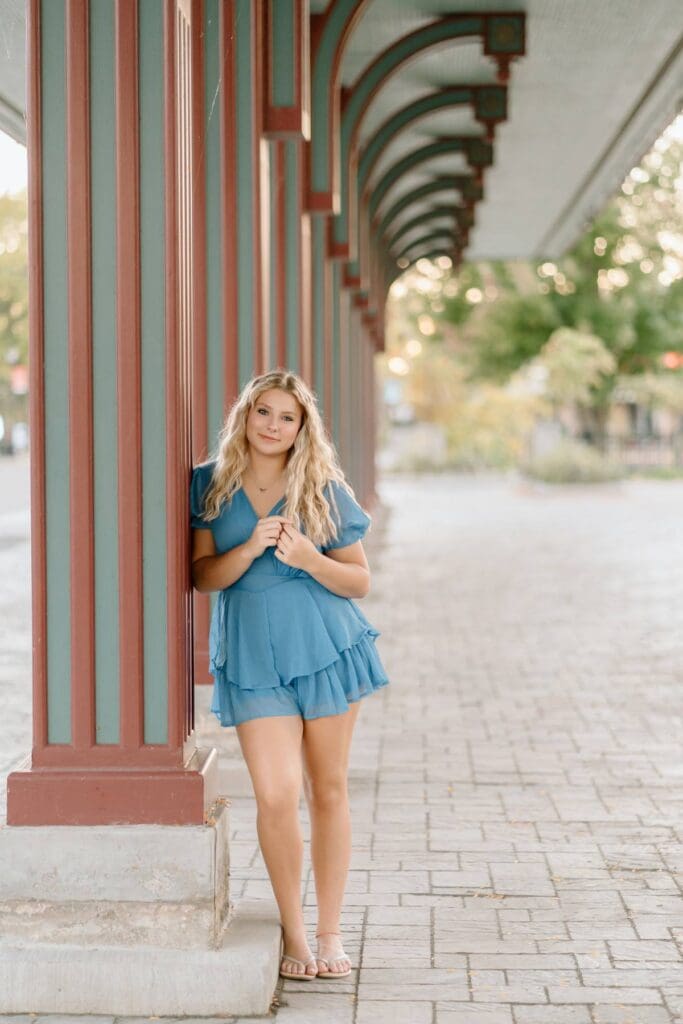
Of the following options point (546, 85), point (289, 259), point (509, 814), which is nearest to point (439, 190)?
point (546, 85)

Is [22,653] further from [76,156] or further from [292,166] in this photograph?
[76,156]

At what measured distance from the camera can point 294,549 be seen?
4.21 m

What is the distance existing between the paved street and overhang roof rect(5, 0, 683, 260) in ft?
11.2

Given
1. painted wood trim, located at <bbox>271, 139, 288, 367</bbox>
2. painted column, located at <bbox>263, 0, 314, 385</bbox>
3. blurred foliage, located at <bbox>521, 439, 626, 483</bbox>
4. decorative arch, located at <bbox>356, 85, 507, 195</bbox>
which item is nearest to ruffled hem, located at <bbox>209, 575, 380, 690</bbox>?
painted column, located at <bbox>263, 0, 314, 385</bbox>

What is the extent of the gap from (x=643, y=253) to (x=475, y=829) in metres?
35.3

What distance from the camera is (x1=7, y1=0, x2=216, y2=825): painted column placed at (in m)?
4.14

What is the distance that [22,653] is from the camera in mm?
11070

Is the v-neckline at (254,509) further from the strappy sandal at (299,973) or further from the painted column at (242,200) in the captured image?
the painted column at (242,200)

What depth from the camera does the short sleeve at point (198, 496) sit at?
4405 mm

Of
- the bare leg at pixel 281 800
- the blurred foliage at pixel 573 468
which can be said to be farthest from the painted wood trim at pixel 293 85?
the blurred foliage at pixel 573 468

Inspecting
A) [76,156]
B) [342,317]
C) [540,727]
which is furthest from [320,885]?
[342,317]

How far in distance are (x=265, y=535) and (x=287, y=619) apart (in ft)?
0.83

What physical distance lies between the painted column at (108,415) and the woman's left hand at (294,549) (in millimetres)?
290

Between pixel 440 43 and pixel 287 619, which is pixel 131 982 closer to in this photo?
pixel 287 619
